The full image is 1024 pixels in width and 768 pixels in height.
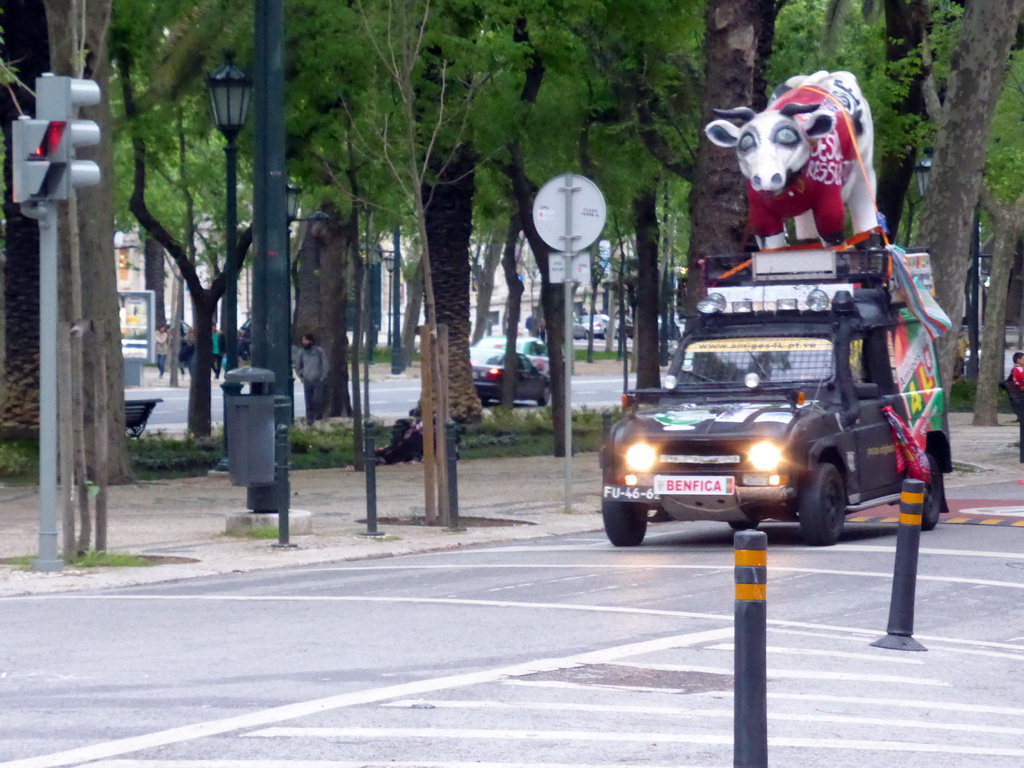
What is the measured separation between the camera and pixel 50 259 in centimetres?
1300

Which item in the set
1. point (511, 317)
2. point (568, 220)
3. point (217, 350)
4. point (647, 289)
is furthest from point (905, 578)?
point (217, 350)

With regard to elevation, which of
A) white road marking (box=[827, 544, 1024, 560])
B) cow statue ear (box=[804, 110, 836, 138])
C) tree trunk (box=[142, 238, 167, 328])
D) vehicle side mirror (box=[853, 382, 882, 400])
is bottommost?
white road marking (box=[827, 544, 1024, 560])

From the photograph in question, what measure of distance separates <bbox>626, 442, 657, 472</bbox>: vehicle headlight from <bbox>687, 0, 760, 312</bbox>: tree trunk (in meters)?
6.69

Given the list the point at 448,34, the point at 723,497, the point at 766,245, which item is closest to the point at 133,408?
the point at 448,34

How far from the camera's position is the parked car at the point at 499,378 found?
43500mm

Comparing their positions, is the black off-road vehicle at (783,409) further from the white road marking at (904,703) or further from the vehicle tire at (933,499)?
the white road marking at (904,703)

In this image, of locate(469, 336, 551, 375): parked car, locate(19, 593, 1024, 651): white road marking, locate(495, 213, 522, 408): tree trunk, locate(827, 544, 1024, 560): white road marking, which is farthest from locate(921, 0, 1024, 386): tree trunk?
locate(469, 336, 551, 375): parked car

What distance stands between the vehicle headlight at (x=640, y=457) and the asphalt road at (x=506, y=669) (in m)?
0.96

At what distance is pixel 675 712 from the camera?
7836 millimetres

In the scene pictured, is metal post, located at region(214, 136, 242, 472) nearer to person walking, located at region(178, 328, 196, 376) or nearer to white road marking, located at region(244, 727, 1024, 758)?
white road marking, located at region(244, 727, 1024, 758)

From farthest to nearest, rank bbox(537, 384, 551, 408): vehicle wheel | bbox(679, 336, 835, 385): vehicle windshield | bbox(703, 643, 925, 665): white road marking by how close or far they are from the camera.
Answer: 1. bbox(537, 384, 551, 408): vehicle wheel
2. bbox(679, 336, 835, 385): vehicle windshield
3. bbox(703, 643, 925, 665): white road marking

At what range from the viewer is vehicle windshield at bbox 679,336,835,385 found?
15.1 meters

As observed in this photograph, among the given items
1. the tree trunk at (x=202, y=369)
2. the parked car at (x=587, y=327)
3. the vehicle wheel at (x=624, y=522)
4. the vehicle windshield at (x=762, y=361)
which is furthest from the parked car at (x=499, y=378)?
the parked car at (x=587, y=327)

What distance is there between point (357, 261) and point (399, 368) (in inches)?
1529
